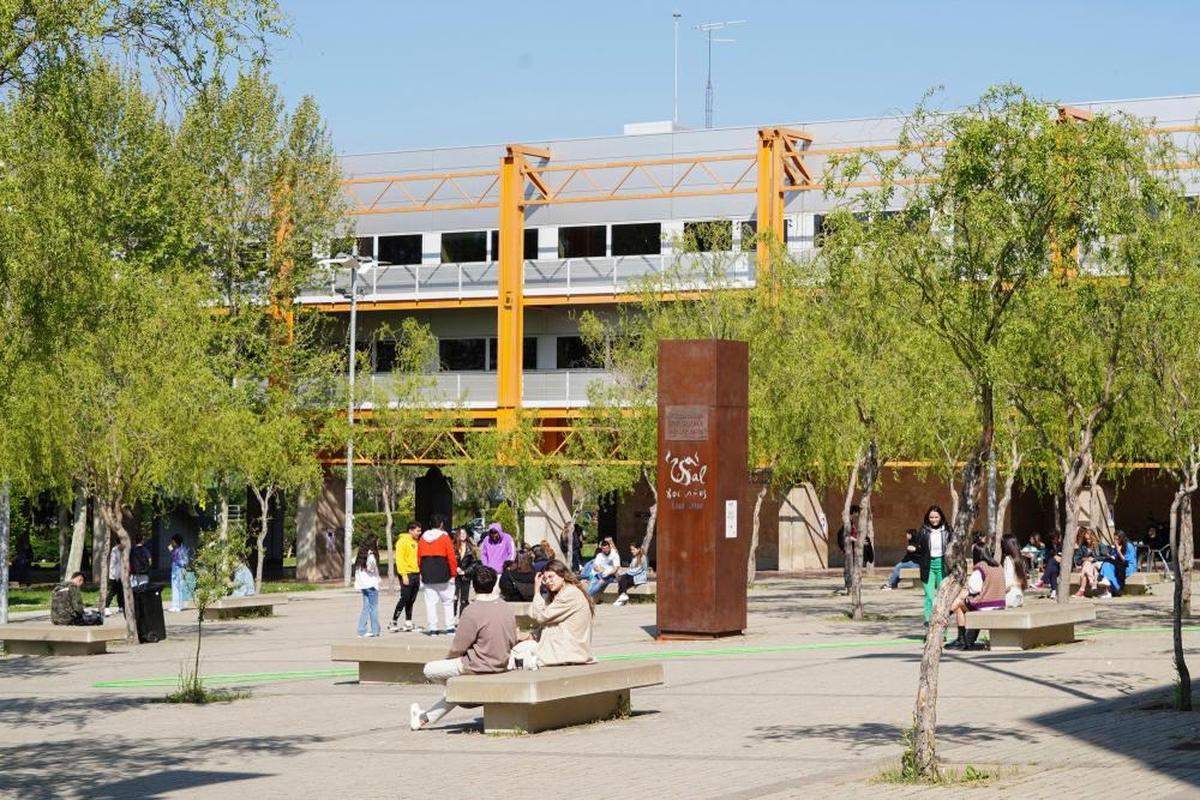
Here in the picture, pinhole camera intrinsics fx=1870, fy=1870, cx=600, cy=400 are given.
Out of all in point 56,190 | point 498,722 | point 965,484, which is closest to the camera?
point 965,484

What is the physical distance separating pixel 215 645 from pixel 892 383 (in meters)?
11.4

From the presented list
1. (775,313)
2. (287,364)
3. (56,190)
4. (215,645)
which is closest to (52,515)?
(287,364)

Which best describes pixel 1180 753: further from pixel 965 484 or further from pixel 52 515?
pixel 52 515

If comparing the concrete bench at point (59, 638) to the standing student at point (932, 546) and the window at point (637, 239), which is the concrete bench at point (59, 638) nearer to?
the standing student at point (932, 546)

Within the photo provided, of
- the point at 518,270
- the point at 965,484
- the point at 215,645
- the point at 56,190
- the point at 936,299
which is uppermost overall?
the point at 518,270

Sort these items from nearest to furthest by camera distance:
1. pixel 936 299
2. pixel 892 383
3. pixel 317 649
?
pixel 936 299, pixel 317 649, pixel 892 383

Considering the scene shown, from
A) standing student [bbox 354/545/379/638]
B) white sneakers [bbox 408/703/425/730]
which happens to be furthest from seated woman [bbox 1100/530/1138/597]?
white sneakers [bbox 408/703/425/730]

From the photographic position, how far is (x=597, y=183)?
56.4 m

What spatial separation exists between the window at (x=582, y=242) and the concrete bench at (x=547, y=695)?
4092 cm

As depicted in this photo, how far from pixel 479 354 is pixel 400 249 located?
4448 millimetres

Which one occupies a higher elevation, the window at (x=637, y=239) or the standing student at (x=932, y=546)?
the window at (x=637, y=239)

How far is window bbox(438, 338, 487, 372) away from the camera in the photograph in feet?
190

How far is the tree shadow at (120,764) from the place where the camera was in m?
12.2

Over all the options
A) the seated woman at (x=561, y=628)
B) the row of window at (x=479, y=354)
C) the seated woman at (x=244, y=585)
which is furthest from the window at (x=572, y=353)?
the seated woman at (x=561, y=628)
